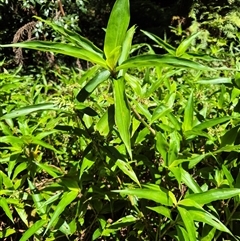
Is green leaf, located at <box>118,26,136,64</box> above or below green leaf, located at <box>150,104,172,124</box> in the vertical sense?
above

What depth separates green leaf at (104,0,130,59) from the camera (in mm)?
1548

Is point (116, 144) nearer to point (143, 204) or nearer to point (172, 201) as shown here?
point (143, 204)

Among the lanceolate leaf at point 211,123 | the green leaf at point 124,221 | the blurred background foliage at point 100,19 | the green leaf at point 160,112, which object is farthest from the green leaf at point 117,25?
the blurred background foliage at point 100,19

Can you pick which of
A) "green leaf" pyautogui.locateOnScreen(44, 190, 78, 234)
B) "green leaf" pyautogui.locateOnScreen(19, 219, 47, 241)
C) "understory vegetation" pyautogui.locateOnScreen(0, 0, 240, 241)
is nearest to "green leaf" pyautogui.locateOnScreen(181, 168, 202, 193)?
"understory vegetation" pyautogui.locateOnScreen(0, 0, 240, 241)

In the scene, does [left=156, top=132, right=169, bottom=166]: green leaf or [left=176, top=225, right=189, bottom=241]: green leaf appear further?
[left=156, top=132, right=169, bottom=166]: green leaf

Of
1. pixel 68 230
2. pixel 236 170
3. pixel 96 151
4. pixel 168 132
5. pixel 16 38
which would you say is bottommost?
pixel 236 170

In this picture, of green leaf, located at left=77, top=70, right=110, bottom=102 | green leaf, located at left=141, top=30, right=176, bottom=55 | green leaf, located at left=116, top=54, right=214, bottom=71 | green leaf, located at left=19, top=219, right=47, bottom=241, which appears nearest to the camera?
green leaf, located at left=116, top=54, right=214, bottom=71

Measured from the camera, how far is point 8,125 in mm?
2486

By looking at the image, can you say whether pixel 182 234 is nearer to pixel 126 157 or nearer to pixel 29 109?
pixel 126 157

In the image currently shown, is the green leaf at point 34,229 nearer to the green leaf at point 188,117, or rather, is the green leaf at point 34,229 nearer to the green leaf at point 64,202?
the green leaf at point 64,202

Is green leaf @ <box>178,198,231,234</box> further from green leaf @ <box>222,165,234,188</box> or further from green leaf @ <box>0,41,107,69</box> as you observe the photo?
green leaf @ <box>0,41,107,69</box>

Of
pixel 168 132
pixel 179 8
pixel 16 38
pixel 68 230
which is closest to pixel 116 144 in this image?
pixel 168 132

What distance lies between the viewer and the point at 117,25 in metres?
1.55

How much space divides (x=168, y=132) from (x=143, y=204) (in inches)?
13.6
